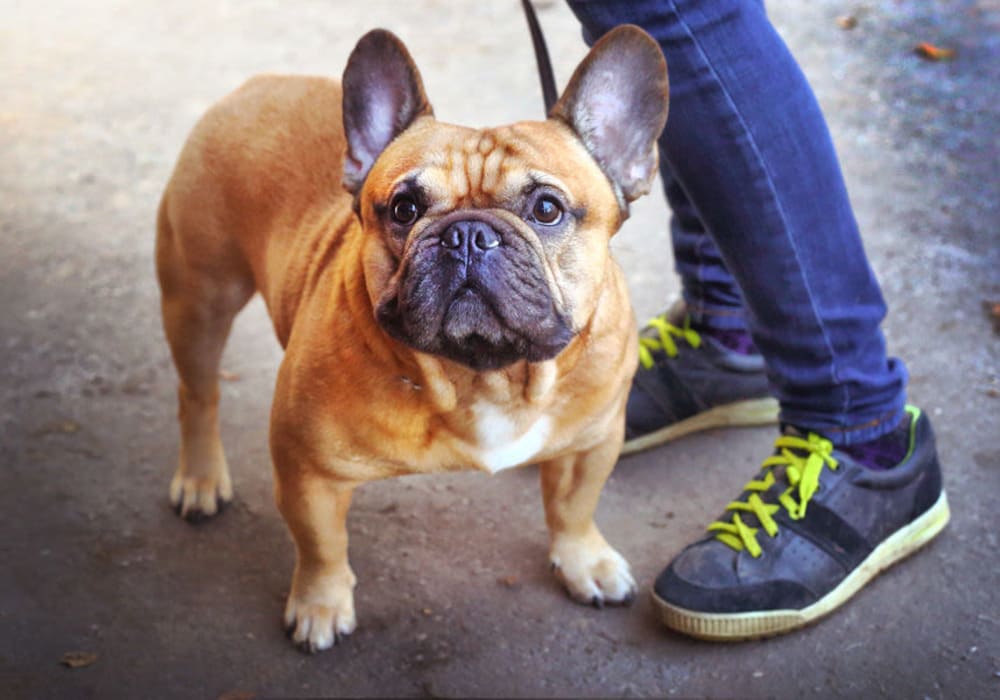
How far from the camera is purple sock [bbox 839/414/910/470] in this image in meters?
2.43

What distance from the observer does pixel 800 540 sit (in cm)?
235

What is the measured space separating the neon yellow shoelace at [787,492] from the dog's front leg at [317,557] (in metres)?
0.80

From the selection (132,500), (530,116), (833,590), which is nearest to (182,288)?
(132,500)

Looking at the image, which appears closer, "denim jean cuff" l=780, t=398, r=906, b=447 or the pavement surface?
the pavement surface

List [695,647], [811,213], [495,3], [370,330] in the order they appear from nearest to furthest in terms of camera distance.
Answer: [370,330]
[811,213]
[695,647]
[495,3]

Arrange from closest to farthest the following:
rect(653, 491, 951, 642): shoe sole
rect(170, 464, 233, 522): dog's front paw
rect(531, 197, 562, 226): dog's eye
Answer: rect(531, 197, 562, 226): dog's eye < rect(653, 491, 951, 642): shoe sole < rect(170, 464, 233, 522): dog's front paw

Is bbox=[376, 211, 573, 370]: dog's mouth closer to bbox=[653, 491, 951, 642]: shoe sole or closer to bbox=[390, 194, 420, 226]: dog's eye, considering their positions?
bbox=[390, 194, 420, 226]: dog's eye

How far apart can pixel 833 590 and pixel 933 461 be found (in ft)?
1.33

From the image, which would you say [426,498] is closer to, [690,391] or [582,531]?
[582,531]

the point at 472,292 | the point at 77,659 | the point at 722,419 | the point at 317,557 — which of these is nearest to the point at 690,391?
the point at 722,419

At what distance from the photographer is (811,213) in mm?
2143

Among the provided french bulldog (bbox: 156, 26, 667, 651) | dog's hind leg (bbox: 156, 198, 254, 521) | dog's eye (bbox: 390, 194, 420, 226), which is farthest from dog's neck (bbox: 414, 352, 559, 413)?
dog's hind leg (bbox: 156, 198, 254, 521)

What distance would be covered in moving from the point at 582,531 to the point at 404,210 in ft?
2.94

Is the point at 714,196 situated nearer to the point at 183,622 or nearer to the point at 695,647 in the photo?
the point at 695,647
